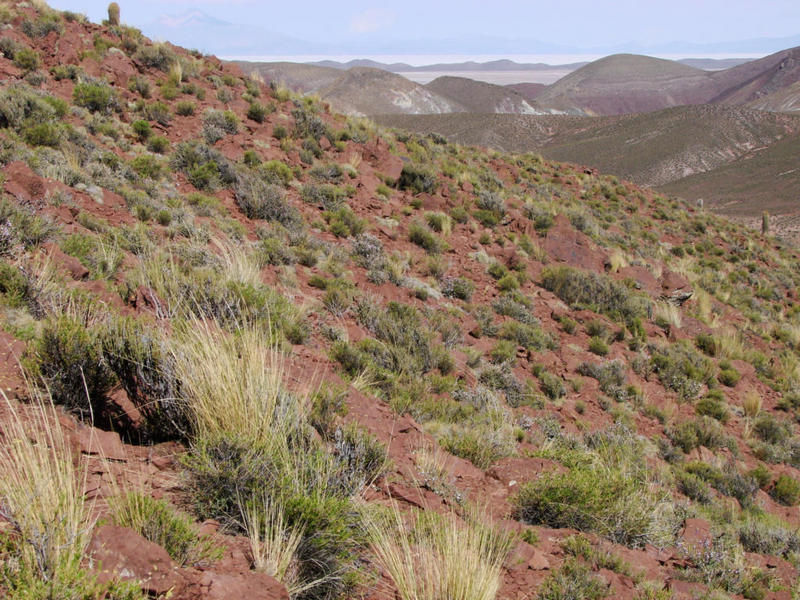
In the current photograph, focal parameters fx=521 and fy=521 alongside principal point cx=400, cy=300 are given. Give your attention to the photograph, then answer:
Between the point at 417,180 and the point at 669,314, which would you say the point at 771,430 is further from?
the point at 417,180

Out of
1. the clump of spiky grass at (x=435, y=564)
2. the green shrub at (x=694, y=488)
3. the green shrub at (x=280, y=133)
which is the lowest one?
the green shrub at (x=694, y=488)

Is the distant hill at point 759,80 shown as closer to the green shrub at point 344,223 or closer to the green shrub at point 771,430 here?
the green shrub at point 771,430

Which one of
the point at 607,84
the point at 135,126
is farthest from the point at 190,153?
the point at 607,84

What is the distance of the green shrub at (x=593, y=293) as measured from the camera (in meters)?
9.98

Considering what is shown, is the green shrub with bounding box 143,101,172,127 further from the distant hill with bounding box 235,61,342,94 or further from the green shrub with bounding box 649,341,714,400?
the distant hill with bounding box 235,61,342,94

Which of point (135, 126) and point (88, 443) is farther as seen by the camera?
point (135, 126)

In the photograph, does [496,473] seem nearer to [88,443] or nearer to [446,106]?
[88,443]

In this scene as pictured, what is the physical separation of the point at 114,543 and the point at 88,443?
0.91 meters

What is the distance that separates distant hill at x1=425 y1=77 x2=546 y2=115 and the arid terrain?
101 m

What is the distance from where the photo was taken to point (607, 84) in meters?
158

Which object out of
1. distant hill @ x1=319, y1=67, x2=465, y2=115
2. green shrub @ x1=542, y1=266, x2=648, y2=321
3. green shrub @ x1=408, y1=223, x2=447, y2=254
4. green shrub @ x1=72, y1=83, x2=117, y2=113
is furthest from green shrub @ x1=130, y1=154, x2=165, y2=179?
distant hill @ x1=319, y1=67, x2=465, y2=115

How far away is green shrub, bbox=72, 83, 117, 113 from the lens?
10.1 m

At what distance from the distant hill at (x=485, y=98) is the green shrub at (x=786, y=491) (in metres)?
107

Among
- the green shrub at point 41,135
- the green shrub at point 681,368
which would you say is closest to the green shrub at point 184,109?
the green shrub at point 41,135
